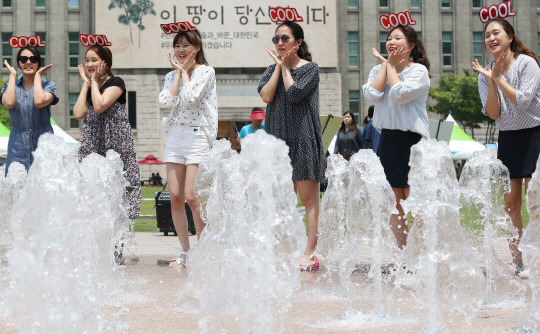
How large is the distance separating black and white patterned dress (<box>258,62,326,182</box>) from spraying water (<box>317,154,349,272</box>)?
4.2 inches

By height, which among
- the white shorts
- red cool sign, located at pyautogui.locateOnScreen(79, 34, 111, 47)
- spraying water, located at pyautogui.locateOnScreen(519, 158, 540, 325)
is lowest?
spraying water, located at pyautogui.locateOnScreen(519, 158, 540, 325)

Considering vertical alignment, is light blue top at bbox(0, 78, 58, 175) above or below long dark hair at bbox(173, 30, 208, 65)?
below

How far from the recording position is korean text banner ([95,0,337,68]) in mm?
35375

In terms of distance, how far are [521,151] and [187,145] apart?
96.0 inches

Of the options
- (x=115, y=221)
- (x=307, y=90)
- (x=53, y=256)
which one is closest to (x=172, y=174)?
(x=115, y=221)

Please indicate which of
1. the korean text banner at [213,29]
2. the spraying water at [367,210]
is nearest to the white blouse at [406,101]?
the spraying water at [367,210]

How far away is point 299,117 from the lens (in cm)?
463

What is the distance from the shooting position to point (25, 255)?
2123 mm

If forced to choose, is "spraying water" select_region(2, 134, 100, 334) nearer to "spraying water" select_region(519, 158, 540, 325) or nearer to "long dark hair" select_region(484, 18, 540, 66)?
"spraying water" select_region(519, 158, 540, 325)

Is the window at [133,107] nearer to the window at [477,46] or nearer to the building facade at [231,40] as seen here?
the building facade at [231,40]

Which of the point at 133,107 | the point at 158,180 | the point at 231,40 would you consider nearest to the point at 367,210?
the point at 158,180

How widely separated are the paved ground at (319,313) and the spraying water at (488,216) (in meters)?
0.14

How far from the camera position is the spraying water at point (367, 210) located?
3600mm

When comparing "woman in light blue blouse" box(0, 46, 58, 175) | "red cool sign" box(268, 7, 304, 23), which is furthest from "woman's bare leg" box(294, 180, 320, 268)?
"woman in light blue blouse" box(0, 46, 58, 175)
